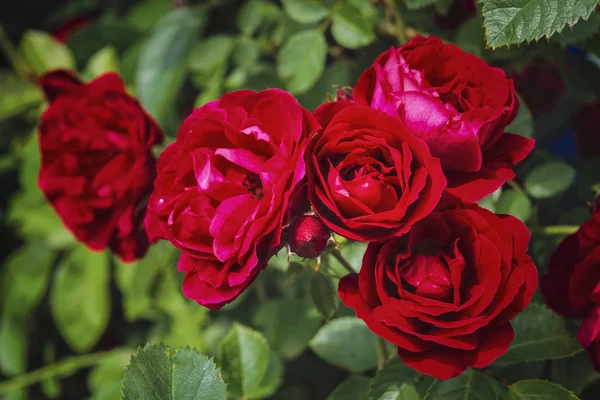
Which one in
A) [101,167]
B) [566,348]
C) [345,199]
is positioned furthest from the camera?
[101,167]

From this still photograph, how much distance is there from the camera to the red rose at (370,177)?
1.65ft

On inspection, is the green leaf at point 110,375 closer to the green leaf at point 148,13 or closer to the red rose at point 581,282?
the green leaf at point 148,13

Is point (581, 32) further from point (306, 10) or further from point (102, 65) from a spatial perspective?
point (102, 65)

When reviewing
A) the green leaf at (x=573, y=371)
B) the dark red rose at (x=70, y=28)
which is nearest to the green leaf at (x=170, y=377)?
the green leaf at (x=573, y=371)

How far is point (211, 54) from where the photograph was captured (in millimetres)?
1086

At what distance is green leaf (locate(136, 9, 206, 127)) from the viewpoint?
112cm

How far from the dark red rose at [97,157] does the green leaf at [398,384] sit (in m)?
0.38

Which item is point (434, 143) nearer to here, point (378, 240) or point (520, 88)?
point (378, 240)

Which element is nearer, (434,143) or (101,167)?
(434,143)

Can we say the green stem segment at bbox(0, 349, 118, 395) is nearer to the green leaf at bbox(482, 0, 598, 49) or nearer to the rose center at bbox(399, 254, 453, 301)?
the rose center at bbox(399, 254, 453, 301)

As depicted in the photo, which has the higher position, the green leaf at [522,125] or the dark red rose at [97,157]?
the green leaf at [522,125]

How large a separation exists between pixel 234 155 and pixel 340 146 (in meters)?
0.10

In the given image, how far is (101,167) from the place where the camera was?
0.85 meters

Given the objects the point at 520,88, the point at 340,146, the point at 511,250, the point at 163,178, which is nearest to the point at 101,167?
the point at 163,178
